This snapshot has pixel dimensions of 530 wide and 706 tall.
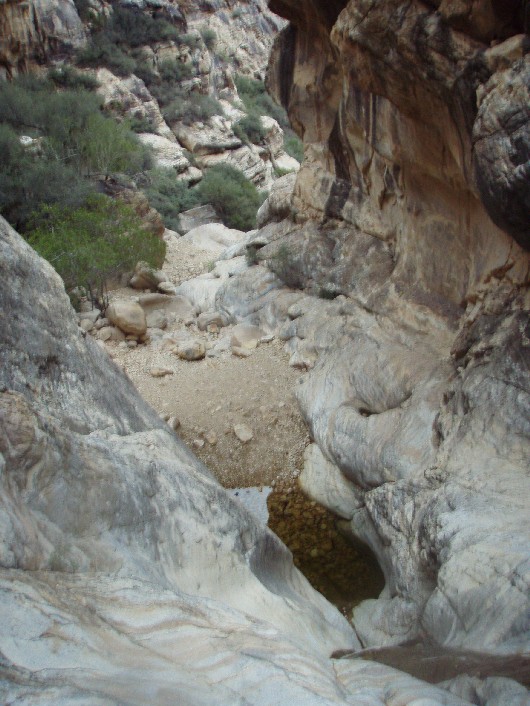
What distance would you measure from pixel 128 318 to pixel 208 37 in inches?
1133

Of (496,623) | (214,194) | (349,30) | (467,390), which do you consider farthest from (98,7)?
(496,623)

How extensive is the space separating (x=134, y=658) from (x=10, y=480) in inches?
45.0

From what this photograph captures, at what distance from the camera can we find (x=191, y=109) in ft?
87.9

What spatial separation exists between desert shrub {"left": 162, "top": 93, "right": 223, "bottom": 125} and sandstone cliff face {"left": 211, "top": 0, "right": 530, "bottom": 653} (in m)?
16.8

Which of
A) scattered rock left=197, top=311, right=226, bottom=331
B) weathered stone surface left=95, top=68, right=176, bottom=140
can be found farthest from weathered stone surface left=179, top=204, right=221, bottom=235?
scattered rock left=197, top=311, right=226, bottom=331

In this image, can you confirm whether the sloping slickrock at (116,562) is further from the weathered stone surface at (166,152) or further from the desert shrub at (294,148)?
the desert shrub at (294,148)

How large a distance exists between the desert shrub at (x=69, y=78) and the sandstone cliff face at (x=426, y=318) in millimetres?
16139

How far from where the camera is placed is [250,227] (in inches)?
821

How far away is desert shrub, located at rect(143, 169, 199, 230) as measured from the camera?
19.5 metres

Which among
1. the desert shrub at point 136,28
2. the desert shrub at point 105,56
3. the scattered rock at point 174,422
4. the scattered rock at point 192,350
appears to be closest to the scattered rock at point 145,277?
the scattered rock at point 192,350

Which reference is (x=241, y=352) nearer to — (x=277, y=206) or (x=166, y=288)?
(x=166, y=288)

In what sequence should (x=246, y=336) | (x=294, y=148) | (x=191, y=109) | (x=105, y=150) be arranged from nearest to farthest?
(x=246, y=336)
(x=105, y=150)
(x=191, y=109)
(x=294, y=148)

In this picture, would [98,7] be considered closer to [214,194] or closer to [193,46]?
[193,46]

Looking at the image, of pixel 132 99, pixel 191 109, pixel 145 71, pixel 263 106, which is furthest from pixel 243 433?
pixel 263 106
